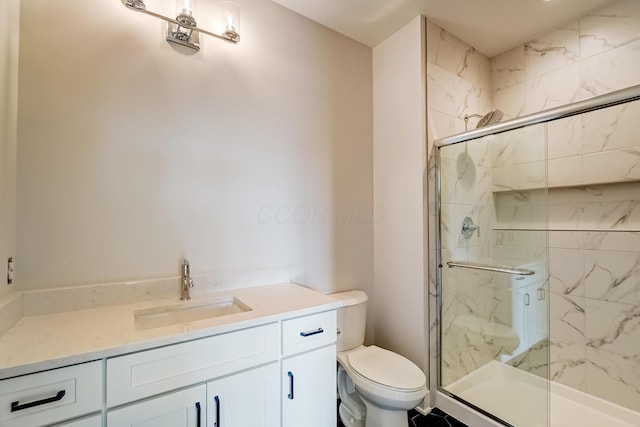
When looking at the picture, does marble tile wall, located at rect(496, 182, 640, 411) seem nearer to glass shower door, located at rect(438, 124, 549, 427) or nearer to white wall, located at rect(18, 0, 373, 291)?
glass shower door, located at rect(438, 124, 549, 427)

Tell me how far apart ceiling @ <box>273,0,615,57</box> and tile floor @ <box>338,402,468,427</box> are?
259cm

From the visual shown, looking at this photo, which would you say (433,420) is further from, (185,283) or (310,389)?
(185,283)

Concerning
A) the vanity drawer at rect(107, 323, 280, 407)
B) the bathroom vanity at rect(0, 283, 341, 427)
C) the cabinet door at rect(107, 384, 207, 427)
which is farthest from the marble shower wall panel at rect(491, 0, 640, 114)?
the cabinet door at rect(107, 384, 207, 427)

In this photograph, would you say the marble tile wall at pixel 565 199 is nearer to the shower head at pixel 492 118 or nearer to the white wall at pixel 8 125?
the shower head at pixel 492 118

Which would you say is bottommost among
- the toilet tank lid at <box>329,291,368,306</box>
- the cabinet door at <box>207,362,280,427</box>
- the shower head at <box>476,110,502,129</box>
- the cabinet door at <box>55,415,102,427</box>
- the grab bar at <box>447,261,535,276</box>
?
the cabinet door at <box>207,362,280,427</box>

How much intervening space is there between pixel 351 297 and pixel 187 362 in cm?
111

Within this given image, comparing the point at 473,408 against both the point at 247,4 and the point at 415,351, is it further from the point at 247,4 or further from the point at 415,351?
the point at 247,4

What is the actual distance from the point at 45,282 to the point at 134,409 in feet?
2.29

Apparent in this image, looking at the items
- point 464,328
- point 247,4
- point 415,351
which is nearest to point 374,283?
point 415,351

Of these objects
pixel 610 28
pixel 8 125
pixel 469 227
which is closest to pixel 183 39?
pixel 8 125

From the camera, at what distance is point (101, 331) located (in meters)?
0.97

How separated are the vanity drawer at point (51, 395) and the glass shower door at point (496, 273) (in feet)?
6.04

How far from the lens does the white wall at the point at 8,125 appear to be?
3.25ft

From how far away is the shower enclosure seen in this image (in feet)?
A: 5.51
